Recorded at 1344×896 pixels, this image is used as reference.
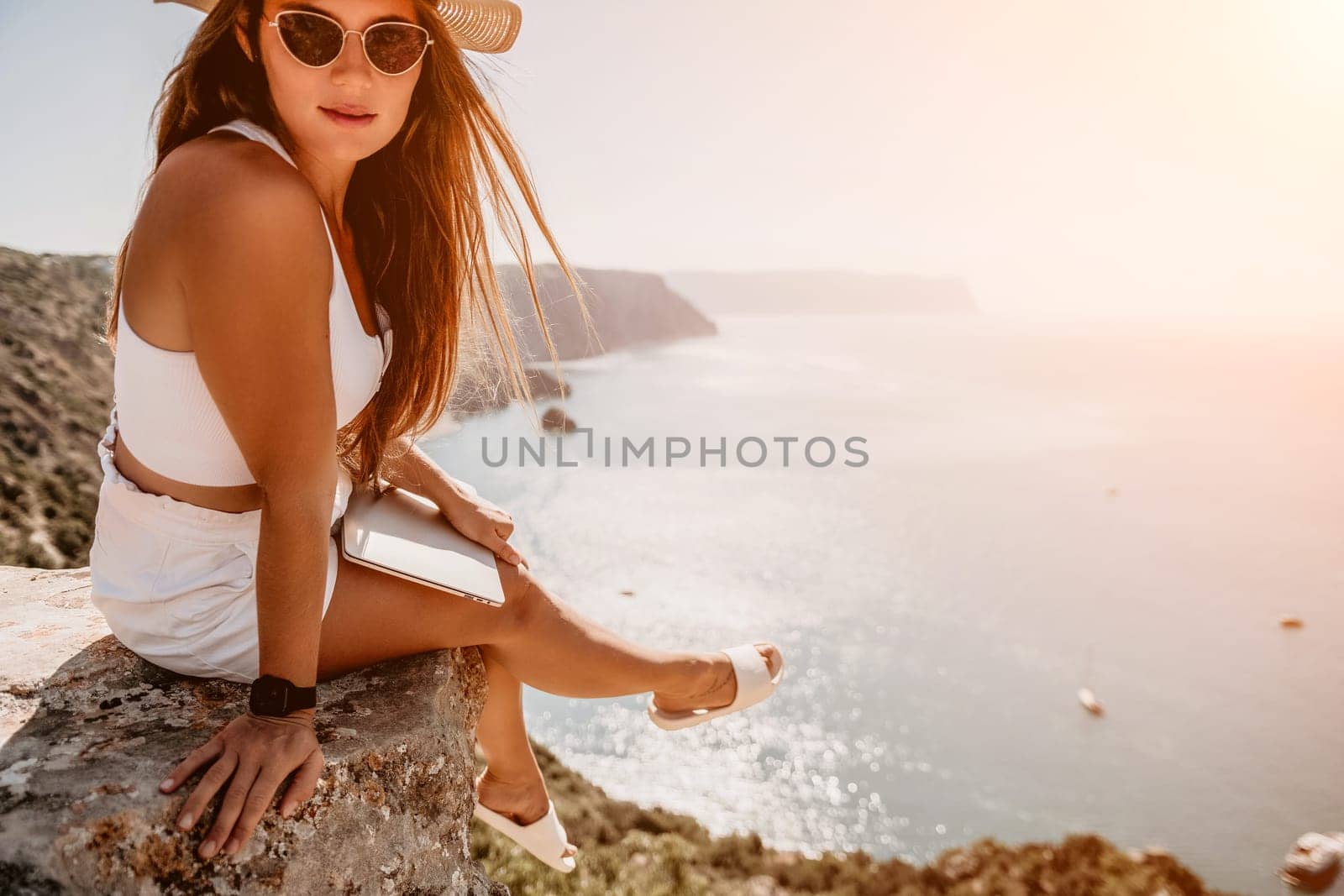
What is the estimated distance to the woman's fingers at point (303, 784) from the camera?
1369 mm

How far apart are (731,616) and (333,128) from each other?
2349 cm

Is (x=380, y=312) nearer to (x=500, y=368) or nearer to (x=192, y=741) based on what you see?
(x=500, y=368)

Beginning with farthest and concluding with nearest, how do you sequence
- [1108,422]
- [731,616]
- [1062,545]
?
[1108,422] → [1062,545] → [731,616]

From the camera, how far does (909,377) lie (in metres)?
79.1

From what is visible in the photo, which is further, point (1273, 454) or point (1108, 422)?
point (1108, 422)

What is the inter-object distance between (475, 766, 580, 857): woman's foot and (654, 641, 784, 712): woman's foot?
0.44 metres

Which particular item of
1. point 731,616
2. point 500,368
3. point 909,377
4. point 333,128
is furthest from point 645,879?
point 909,377

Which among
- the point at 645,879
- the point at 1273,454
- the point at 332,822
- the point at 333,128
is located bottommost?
the point at 1273,454

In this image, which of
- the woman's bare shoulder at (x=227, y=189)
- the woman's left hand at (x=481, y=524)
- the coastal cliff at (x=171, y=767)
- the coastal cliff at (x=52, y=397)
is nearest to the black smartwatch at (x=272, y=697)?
the coastal cliff at (x=171, y=767)

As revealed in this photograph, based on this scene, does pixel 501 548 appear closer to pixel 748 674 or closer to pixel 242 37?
pixel 748 674

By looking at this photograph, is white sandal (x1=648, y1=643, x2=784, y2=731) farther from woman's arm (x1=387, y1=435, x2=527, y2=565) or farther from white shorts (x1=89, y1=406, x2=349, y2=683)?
white shorts (x1=89, y1=406, x2=349, y2=683)

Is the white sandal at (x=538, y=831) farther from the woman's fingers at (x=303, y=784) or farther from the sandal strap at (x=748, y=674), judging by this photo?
the woman's fingers at (x=303, y=784)

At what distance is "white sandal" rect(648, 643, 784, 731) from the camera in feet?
8.27

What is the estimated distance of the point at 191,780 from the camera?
1.33 m
